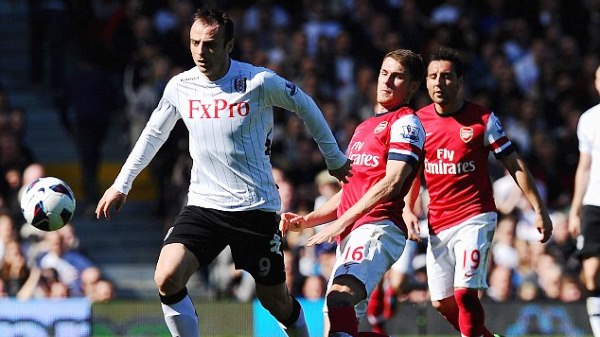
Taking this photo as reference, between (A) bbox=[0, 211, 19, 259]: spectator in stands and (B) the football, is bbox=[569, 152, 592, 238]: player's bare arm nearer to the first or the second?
(B) the football

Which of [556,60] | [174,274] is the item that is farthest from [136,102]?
[174,274]

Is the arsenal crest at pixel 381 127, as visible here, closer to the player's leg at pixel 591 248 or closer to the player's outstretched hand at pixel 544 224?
the player's outstretched hand at pixel 544 224

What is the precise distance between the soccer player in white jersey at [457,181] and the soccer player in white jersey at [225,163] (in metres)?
1.53

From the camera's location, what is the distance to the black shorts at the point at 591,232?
10516 millimetres

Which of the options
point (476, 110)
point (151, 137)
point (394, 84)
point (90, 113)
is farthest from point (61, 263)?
point (394, 84)

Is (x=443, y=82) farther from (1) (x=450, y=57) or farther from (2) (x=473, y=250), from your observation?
(2) (x=473, y=250)

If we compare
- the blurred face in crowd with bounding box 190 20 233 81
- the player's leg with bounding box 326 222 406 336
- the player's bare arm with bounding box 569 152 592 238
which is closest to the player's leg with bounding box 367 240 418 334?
the player's bare arm with bounding box 569 152 592 238

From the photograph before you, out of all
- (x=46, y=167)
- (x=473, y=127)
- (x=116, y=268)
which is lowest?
(x=116, y=268)

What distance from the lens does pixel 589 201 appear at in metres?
10.6

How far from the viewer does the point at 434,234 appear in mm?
9992

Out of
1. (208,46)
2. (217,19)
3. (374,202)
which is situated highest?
(217,19)

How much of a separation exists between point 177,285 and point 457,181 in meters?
2.57

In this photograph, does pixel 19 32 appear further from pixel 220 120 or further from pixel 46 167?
pixel 220 120

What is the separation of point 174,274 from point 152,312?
5.19 meters
